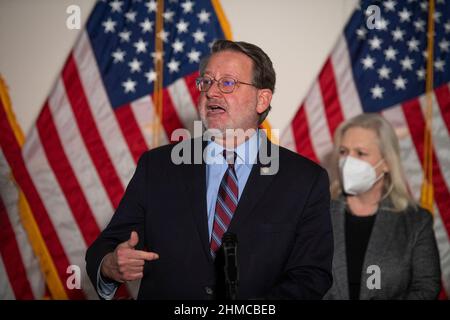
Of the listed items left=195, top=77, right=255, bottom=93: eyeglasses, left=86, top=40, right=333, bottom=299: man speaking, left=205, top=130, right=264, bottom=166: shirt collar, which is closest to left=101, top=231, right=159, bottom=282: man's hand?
left=86, top=40, right=333, bottom=299: man speaking

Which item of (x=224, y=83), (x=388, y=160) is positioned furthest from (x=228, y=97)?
(x=388, y=160)

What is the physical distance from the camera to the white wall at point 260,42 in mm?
3988

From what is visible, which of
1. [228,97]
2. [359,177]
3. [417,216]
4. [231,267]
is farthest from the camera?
[359,177]

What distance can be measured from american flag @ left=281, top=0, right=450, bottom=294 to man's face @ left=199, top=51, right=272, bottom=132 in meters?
1.95

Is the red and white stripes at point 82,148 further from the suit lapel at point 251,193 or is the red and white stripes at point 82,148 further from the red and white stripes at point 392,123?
the suit lapel at point 251,193

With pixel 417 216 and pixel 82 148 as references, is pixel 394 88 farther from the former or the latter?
pixel 82 148

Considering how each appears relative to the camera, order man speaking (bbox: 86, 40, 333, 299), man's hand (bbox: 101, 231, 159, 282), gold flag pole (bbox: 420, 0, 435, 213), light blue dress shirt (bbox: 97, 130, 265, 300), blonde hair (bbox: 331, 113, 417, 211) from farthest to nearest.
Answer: gold flag pole (bbox: 420, 0, 435, 213)
blonde hair (bbox: 331, 113, 417, 211)
light blue dress shirt (bbox: 97, 130, 265, 300)
man speaking (bbox: 86, 40, 333, 299)
man's hand (bbox: 101, 231, 159, 282)

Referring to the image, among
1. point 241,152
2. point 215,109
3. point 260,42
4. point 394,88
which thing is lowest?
point 241,152

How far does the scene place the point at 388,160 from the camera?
3229mm

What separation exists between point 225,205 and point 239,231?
0.12 m

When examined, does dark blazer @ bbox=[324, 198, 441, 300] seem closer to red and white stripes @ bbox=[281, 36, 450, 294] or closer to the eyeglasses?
red and white stripes @ bbox=[281, 36, 450, 294]

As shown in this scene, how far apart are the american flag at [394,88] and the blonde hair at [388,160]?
495mm

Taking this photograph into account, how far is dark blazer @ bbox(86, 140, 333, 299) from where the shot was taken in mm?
1729
